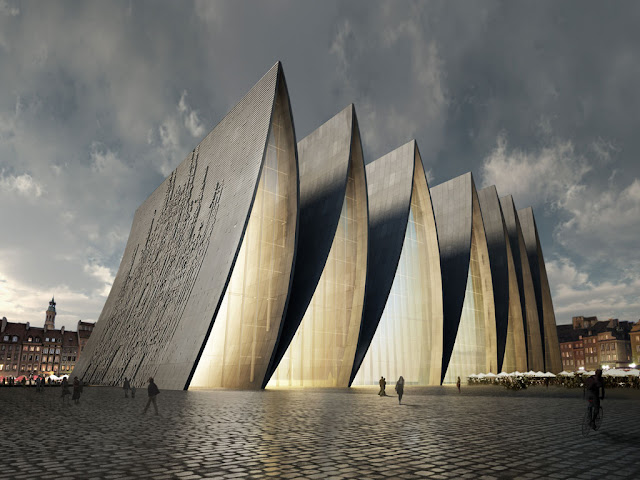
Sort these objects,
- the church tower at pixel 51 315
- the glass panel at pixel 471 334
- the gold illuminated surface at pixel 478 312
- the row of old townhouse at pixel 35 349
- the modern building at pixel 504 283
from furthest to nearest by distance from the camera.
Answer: the church tower at pixel 51 315 → the row of old townhouse at pixel 35 349 → the modern building at pixel 504 283 → the gold illuminated surface at pixel 478 312 → the glass panel at pixel 471 334

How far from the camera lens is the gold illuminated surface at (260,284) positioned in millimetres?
22328

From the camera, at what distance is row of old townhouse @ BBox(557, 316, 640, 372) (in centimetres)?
9556

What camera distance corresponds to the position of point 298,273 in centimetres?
2609

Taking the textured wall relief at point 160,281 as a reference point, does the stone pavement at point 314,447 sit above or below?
below

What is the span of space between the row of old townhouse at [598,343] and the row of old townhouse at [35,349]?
92043mm

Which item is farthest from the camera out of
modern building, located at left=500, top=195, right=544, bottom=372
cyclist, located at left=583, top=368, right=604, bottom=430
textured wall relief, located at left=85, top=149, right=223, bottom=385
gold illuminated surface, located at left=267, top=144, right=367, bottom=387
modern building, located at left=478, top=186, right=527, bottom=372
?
modern building, located at left=500, top=195, right=544, bottom=372

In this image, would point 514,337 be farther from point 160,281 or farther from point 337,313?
point 160,281

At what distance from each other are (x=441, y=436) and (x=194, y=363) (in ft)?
43.6

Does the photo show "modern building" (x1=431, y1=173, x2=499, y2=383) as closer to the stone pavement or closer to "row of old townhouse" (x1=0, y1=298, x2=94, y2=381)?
the stone pavement

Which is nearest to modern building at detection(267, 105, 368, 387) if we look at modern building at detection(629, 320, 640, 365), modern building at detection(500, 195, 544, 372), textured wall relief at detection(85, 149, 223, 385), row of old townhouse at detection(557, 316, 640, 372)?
textured wall relief at detection(85, 149, 223, 385)

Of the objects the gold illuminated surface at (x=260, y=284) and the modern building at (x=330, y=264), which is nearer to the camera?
the gold illuminated surface at (x=260, y=284)

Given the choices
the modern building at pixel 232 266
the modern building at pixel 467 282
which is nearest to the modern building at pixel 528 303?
the modern building at pixel 467 282

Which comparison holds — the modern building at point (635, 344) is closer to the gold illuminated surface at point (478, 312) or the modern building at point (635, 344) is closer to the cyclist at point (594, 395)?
the gold illuminated surface at point (478, 312)

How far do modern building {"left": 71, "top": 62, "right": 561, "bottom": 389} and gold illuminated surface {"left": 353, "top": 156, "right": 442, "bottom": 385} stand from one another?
9cm
